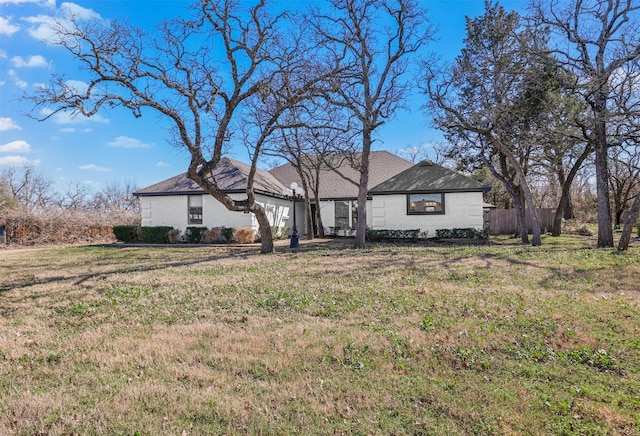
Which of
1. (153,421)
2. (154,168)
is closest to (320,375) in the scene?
(153,421)

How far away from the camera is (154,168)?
26062 millimetres

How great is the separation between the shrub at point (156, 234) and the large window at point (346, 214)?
370 inches

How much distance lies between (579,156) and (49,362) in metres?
23.4

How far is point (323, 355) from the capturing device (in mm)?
3801

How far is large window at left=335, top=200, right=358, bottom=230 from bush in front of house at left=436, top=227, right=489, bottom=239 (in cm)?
563

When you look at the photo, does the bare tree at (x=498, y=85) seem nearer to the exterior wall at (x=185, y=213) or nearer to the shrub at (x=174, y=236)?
the exterior wall at (x=185, y=213)

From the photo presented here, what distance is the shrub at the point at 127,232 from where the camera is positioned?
19.0 meters

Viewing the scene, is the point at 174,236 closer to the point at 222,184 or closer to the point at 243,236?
the point at 222,184

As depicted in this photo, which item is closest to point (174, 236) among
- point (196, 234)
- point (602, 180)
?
point (196, 234)

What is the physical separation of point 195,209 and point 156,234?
2.27 m

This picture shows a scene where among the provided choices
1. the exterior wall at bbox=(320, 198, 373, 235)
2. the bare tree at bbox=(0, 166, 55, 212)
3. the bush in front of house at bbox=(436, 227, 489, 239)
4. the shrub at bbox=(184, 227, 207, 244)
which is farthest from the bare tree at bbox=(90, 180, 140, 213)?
the bush in front of house at bbox=(436, 227, 489, 239)

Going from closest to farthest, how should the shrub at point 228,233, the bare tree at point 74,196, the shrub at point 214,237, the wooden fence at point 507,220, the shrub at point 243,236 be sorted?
the shrub at point 243,236
the shrub at point 228,233
the shrub at point 214,237
the wooden fence at point 507,220
the bare tree at point 74,196

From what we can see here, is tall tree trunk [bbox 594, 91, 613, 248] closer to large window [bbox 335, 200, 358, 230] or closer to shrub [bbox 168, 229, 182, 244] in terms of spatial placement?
large window [bbox 335, 200, 358, 230]

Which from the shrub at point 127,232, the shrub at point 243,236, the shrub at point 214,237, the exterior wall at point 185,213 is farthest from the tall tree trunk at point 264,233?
the shrub at point 127,232
